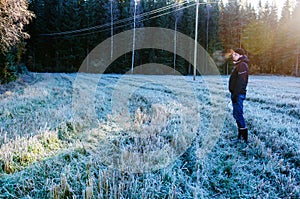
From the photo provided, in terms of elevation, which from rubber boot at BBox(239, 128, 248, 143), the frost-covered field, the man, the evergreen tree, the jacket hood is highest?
the evergreen tree

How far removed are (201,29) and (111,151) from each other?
45.8m

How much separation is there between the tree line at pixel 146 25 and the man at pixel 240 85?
34.6 meters

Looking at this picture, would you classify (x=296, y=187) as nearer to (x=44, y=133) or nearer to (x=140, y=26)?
(x=44, y=133)

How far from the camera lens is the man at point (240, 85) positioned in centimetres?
495

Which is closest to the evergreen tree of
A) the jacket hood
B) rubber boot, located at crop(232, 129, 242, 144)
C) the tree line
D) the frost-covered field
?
the tree line

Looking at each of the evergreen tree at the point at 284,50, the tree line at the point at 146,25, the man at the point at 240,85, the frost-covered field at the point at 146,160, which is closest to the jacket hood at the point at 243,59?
the man at the point at 240,85

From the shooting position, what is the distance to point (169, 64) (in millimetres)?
41719

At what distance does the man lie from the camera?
195 inches

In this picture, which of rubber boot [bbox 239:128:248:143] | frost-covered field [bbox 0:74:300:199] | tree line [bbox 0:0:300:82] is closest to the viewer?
frost-covered field [bbox 0:74:300:199]

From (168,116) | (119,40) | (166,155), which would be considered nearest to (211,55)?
(119,40)

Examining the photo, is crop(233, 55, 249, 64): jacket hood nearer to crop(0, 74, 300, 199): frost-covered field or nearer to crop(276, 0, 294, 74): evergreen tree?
crop(0, 74, 300, 199): frost-covered field

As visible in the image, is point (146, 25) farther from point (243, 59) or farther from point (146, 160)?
point (146, 160)

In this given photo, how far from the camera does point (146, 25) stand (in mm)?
41656

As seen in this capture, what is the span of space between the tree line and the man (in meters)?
34.6
